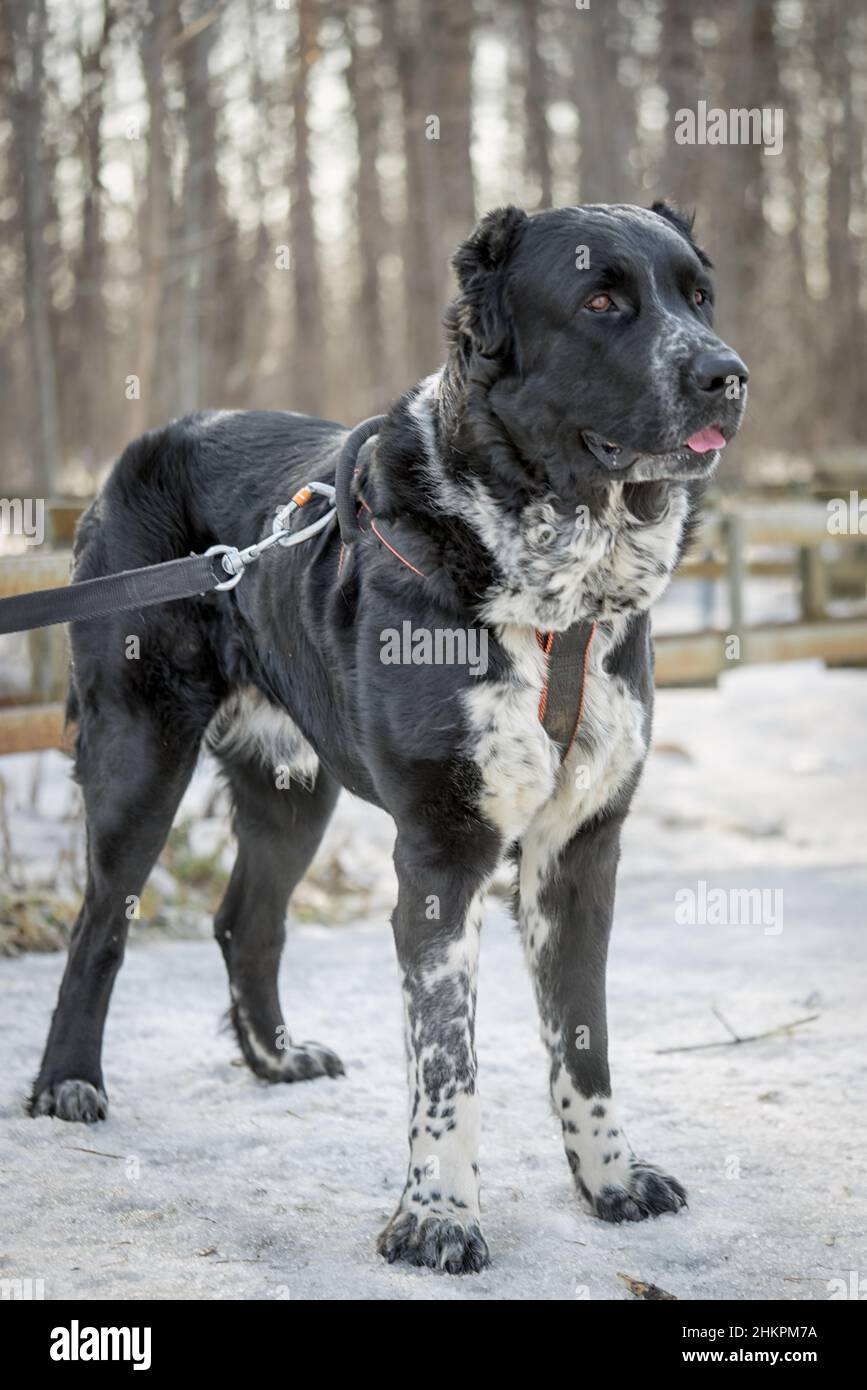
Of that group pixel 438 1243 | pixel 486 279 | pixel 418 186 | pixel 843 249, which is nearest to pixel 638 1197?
pixel 438 1243

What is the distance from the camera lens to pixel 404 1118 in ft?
Result: 12.4

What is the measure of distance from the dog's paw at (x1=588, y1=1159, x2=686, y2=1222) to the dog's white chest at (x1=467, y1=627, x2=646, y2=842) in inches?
30.5

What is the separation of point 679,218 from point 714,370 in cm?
76

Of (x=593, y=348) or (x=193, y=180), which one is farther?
(x=193, y=180)

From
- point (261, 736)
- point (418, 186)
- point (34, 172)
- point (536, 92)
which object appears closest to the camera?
point (261, 736)

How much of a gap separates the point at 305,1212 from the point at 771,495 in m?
10.0

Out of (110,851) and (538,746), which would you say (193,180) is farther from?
(538,746)

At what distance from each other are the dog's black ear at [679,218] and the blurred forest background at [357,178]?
3282 millimetres

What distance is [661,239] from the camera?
2.99 metres

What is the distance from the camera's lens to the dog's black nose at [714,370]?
9.07 feet
